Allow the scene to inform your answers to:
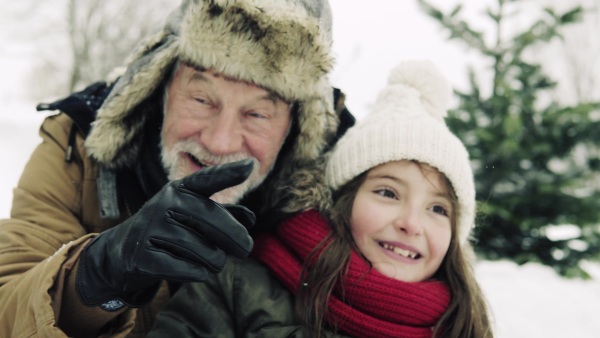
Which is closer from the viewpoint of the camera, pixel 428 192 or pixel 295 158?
pixel 428 192

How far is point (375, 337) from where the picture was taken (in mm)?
2018

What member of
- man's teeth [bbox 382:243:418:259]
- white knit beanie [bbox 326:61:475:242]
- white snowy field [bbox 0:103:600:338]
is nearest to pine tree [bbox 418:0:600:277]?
white snowy field [bbox 0:103:600:338]

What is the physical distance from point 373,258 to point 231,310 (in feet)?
1.94

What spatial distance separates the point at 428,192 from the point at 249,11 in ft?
3.31

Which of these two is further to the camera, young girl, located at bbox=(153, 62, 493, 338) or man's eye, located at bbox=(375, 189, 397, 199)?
man's eye, located at bbox=(375, 189, 397, 199)

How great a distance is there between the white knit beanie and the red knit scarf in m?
0.36

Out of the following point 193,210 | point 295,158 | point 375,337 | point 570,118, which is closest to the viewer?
point 193,210

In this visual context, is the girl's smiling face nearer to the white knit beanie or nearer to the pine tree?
the white knit beanie

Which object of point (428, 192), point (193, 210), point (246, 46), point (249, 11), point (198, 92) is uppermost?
point (249, 11)

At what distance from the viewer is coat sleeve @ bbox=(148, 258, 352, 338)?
1.94m

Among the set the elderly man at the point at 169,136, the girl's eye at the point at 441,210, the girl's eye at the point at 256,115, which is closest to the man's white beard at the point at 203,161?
the elderly man at the point at 169,136

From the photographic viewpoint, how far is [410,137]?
2.20 metres

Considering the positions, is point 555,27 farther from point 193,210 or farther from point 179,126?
point 193,210

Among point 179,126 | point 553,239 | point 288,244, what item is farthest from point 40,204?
point 553,239
